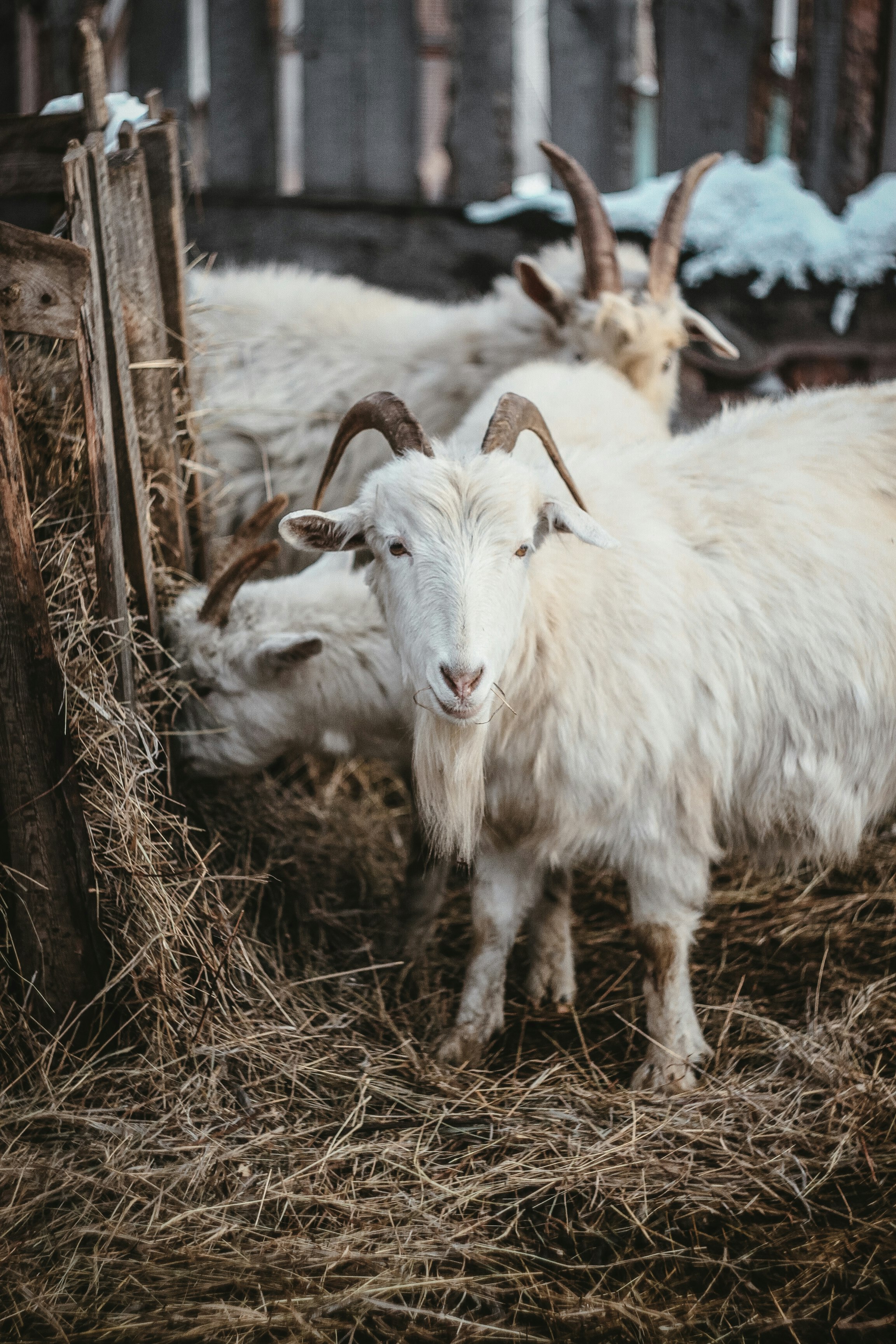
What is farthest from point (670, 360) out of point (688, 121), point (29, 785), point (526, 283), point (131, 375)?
point (29, 785)

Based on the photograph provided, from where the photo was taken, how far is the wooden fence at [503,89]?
6.30 metres

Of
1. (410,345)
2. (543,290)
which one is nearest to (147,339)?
→ (410,345)

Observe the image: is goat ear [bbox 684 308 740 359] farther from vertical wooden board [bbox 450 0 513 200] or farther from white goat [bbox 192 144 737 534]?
vertical wooden board [bbox 450 0 513 200]

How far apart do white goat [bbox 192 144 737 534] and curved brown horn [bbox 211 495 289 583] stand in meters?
0.92

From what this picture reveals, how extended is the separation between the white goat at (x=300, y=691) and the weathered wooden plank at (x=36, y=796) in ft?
2.51

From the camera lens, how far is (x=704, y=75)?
635 centimetres

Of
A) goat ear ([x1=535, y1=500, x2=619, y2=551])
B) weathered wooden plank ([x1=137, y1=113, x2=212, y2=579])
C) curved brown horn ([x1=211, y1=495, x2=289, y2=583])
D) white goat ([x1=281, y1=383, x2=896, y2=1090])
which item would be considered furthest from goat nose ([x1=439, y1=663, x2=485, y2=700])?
weathered wooden plank ([x1=137, y1=113, x2=212, y2=579])

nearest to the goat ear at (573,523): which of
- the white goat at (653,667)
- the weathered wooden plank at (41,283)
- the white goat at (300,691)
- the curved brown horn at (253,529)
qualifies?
the white goat at (653,667)

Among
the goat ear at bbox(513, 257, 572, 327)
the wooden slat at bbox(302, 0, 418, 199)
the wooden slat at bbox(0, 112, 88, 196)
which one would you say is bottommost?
the goat ear at bbox(513, 257, 572, 327)

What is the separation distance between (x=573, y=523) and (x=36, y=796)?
1593mm

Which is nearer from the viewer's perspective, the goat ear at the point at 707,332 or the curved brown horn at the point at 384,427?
the curved brown horn at the point at 384,427

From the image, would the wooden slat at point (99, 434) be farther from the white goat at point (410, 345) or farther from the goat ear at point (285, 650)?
the white goat at point (410, 345)

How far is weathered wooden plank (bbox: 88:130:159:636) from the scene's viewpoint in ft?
10.4

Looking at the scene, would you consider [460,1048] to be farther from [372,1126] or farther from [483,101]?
[483,101]
